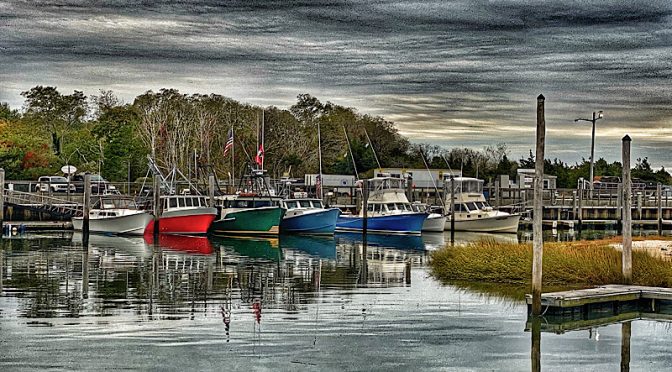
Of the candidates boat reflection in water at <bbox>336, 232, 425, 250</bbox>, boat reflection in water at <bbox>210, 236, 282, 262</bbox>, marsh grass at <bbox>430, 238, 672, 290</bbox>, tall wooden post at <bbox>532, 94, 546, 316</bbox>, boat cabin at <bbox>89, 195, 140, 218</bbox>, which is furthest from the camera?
boat cabin at <bbox>89, 195, 140, 218</bbox>

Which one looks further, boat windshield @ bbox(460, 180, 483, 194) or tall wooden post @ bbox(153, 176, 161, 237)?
boat windshield @ bbox(460, 180, 483, 194)

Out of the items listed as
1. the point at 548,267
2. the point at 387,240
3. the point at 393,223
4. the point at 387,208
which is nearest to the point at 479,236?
the point at 393,223

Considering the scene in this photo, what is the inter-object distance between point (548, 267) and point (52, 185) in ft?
177

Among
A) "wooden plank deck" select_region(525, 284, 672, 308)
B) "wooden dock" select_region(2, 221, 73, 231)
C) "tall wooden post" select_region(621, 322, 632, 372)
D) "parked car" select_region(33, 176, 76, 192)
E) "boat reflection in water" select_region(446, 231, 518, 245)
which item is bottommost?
A: "tall wooden post" select_region(621, 322, 632, 372)

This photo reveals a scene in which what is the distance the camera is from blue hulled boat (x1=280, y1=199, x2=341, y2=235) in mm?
60875

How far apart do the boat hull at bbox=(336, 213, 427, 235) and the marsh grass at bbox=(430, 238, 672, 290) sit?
28326 mm

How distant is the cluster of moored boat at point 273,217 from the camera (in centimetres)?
5816

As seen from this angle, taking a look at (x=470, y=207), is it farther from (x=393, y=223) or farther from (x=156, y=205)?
(x=156, y=205)

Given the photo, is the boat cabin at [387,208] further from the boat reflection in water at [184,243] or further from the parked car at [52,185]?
the parked car at [52,185]

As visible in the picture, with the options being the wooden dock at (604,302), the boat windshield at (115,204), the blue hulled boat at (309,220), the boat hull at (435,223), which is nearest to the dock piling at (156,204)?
the boat windshield at (115,204)

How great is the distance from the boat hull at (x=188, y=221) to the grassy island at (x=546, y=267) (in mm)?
26664

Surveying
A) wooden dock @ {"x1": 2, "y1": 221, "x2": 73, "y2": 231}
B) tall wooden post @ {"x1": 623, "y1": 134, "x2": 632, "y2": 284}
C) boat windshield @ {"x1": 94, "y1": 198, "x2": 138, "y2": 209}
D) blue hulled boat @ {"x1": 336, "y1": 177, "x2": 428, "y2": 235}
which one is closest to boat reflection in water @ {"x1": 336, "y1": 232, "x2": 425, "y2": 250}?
blue hulled boat @ {"x1": 336, "y1": 177, "x2": 428, "y2": 235}

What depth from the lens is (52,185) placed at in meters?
74.6

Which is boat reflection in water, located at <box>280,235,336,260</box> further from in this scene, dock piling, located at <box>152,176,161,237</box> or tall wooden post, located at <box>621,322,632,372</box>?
tall wooden post, located at <box>621,322,632,372</box>
